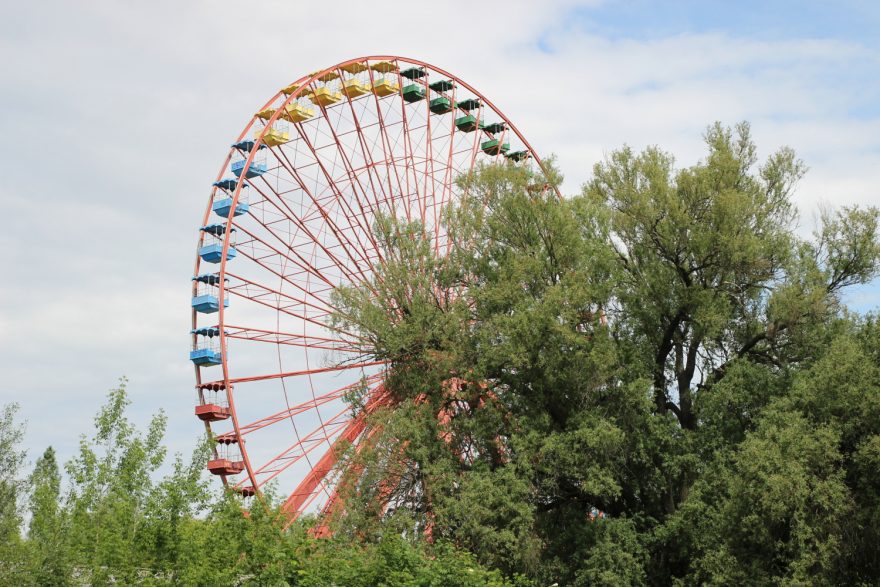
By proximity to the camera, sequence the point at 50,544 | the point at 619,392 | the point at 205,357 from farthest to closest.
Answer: the point at 205,357 < the point at 619,392 < the point at 50,544

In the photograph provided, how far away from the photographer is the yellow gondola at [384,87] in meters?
38.9

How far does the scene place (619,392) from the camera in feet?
97.0

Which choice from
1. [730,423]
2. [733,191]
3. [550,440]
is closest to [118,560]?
[550,440]

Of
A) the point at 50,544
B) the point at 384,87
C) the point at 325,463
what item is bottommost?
the point at 50,544

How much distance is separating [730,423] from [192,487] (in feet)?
46.2

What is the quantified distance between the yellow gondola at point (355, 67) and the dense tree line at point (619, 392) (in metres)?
8.30

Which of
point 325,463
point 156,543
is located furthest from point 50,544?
point 325,463

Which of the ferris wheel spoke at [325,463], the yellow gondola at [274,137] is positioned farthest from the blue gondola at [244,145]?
the ferris wheel spoke at [325,463]

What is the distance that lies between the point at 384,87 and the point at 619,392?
1464 centimetres

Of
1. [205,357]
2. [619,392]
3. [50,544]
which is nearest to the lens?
[50,544]

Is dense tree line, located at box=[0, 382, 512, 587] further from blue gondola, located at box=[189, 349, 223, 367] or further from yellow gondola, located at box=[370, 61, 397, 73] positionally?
yellow gondola, located at box=[370, 61, 397, 73]

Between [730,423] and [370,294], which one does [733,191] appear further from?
[370,294]

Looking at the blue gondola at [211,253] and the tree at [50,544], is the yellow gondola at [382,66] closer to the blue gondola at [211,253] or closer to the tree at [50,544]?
the blue gondola at [211,253]

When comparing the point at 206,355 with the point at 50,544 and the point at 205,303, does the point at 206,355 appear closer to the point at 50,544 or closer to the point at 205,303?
the point at 205,303
